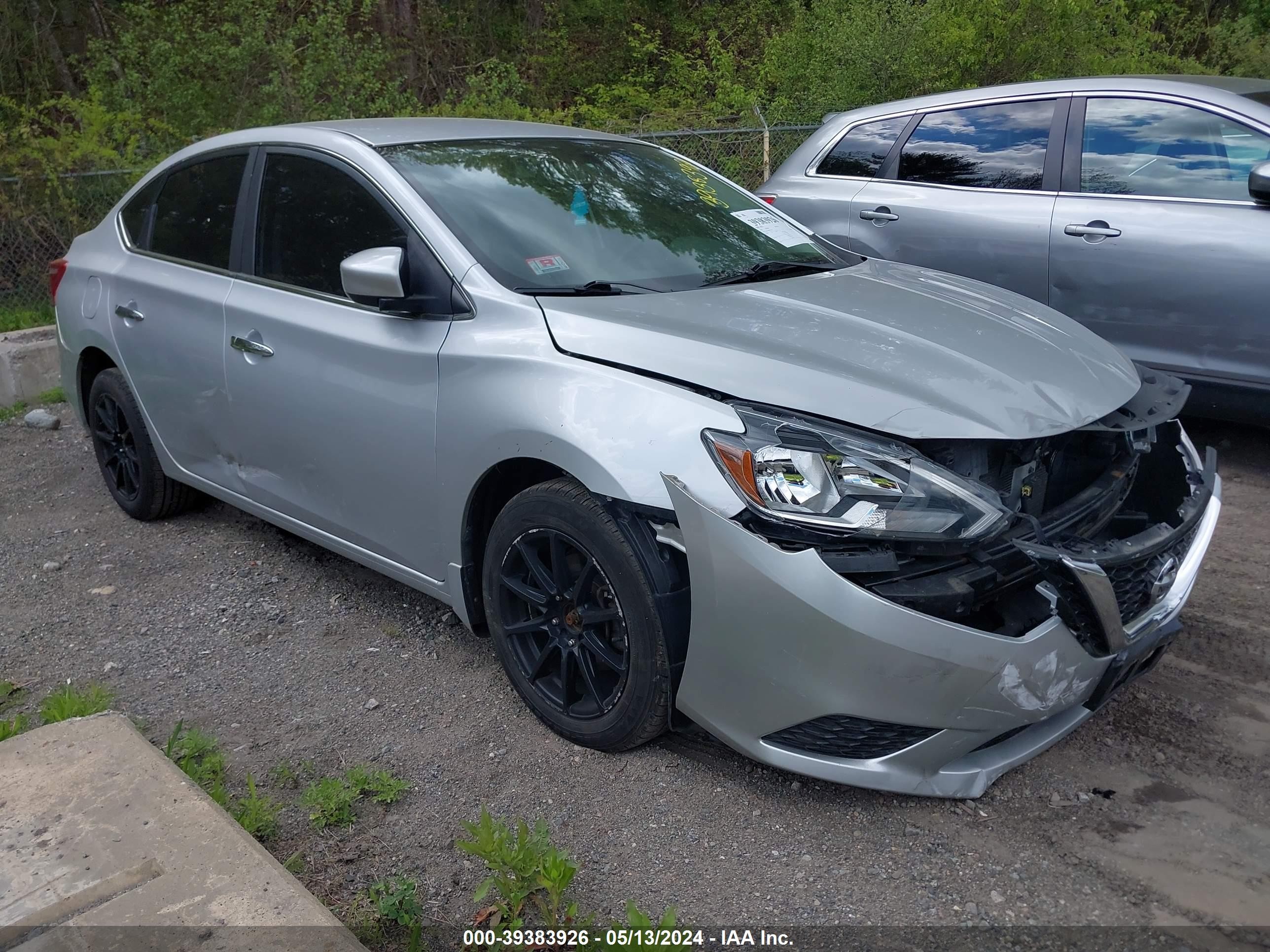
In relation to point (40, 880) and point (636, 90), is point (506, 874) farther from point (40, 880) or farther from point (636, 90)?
point (636, 90)

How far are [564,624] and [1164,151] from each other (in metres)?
3.77

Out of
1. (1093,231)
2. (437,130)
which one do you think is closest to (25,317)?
(437,130)

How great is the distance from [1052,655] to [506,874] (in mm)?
1337

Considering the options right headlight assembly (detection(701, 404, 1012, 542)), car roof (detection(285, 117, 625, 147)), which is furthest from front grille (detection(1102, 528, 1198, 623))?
car roof (detection(285, 117, 625, 147))

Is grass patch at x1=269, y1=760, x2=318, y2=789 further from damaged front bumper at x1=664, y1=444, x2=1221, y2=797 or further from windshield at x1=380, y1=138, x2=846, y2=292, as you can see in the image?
windshield at x1=380, y1=138, x2=846, y2=292

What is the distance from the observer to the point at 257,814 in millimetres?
2859

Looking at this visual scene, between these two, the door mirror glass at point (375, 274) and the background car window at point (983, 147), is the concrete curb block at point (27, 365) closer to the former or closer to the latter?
the door mirror glass at point (375, 274)

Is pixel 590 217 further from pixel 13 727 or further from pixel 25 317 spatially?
pixel 25 317

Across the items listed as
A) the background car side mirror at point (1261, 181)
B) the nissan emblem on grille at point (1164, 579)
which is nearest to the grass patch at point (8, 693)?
the nissan emblem on grille at point (1164, 579)

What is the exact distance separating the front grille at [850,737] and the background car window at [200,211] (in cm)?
283

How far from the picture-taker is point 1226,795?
9.15ft

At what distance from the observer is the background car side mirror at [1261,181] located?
14.7 ft

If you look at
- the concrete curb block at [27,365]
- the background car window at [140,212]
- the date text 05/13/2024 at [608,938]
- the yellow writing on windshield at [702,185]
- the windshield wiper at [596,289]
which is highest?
the yellow writing on windshield at [702,185]

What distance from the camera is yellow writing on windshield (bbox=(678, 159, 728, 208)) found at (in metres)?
4.00
